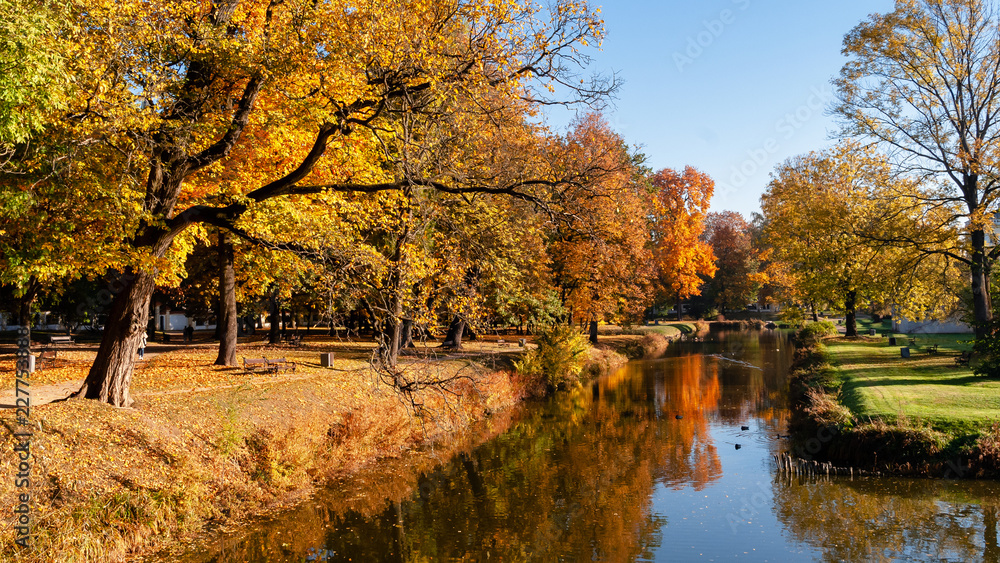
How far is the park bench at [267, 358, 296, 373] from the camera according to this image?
20.2m

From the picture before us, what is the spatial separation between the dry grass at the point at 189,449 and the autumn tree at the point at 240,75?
1.72 metres

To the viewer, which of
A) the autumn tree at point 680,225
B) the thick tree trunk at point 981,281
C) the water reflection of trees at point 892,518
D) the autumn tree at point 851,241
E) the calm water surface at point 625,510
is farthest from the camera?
the autumn tree at point 680,225

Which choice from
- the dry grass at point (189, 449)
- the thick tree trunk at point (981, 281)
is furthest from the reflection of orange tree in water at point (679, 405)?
the thick tree trunk at point (981, 281)

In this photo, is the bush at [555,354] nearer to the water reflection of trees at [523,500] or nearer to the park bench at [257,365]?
the water reflection of trees at [523,500]

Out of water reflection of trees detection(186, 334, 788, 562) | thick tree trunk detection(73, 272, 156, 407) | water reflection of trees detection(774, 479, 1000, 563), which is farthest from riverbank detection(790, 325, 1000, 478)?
thick tree trunk detection(73, 272, 156, 407)

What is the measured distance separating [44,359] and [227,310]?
18.2 ft

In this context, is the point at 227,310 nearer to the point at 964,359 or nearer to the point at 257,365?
the point at 257,365

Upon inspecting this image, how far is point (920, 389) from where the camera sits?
Result: 60.0 feet

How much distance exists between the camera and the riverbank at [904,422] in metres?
13.9

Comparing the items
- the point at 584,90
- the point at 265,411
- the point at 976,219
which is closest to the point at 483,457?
the point at 265,411

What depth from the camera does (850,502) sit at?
1280 cm

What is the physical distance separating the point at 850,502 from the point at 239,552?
11.6 meters

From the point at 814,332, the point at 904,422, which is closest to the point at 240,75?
the point at 904,422

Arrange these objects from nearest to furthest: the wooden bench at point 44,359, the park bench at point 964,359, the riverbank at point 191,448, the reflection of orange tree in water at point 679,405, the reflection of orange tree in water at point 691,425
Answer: the riverbank at point 191,448, the reflection of orange tree in water at point 691,425, the reflection of orange tree in water at point 679,405, the wooden bench at point 44,359, the park bench at point 964,359
